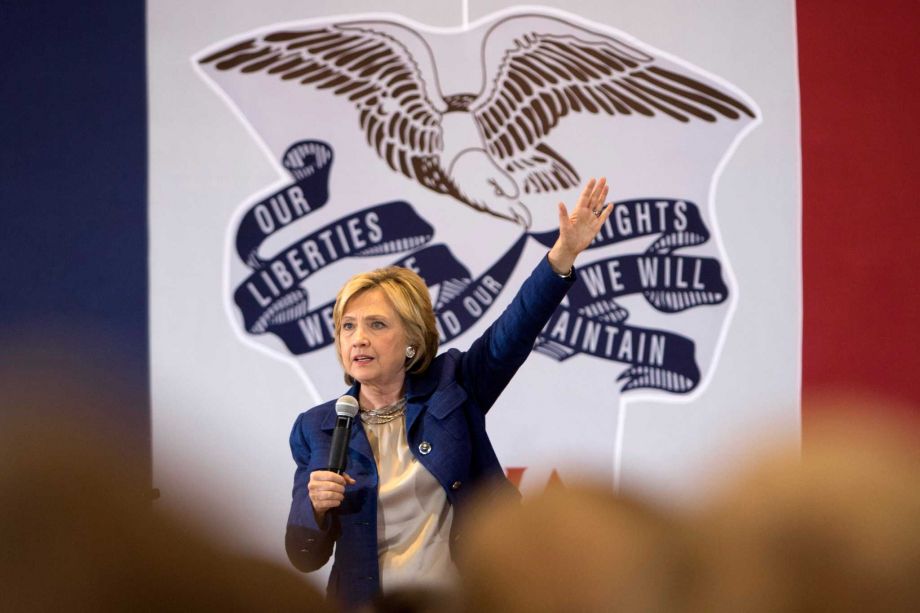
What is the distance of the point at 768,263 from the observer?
158 inches

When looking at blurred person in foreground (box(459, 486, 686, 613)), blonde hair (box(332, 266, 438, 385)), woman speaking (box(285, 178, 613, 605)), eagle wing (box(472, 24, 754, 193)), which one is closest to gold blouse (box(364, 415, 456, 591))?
woman speaking (box(285, 178, 613, 605))

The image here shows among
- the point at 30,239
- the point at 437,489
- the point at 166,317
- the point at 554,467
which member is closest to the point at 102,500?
the point at 554,467

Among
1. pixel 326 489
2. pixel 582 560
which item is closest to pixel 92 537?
pixel 582 560

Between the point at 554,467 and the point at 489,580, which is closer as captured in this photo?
the point at 489,580

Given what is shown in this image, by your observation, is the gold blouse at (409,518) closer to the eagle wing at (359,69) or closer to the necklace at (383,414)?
the necklace at (383,414)

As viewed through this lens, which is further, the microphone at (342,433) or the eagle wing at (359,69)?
the eagle wing at (359,69)

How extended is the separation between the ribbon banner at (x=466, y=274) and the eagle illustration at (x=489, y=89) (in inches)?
9.3

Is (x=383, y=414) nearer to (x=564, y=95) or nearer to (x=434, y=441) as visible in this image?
(x=434, y=441)

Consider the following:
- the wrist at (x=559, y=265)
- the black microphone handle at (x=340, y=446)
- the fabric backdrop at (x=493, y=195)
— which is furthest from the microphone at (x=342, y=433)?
the fabric backdrop at (x=493, y=195)

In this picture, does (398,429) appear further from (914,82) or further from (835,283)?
A: (914,82)

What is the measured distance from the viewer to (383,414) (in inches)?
96.3

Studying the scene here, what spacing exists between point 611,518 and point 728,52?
3821 millimetres

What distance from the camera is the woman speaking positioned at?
2.25 meters

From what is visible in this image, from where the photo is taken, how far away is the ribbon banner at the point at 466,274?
13.0 feet
